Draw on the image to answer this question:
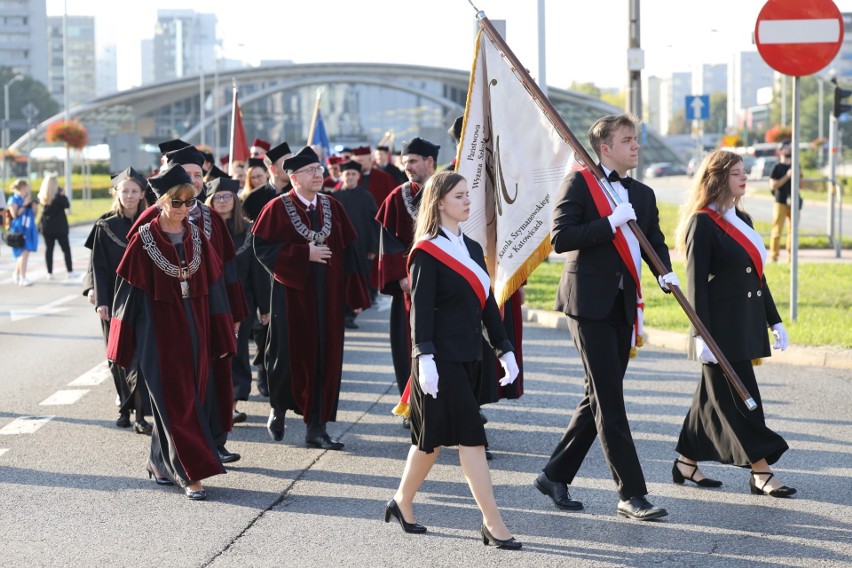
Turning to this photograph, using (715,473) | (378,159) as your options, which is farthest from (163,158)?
(378,159)

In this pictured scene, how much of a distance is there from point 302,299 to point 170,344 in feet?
5.16

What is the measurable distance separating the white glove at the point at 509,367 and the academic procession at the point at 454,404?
0.06 feet

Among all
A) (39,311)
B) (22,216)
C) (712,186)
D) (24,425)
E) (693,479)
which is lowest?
(39,311)

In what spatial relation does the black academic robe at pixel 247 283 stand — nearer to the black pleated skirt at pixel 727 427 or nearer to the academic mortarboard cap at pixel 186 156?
the academic mortarboard cap at pixel 186 156

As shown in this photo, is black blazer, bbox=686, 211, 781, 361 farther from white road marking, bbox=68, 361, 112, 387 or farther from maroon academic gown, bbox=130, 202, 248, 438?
white road marking, bbox=68, 361, 112, 387

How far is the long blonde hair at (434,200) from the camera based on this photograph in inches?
228

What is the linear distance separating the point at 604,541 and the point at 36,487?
3137mm

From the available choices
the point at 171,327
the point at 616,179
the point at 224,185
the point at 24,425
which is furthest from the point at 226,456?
the point at 616,179

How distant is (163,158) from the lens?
336 inches

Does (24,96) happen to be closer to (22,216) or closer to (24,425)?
(22,216)

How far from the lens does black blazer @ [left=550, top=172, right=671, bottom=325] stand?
20.1ft

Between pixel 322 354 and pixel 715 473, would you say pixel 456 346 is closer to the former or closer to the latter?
pixel 715 473

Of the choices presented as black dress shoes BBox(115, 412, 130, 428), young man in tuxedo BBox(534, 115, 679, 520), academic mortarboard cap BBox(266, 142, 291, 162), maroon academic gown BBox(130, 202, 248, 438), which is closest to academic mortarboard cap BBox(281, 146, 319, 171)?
maroon academic gown BBox(130, 202, 248, 438)

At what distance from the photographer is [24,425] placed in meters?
8.98
